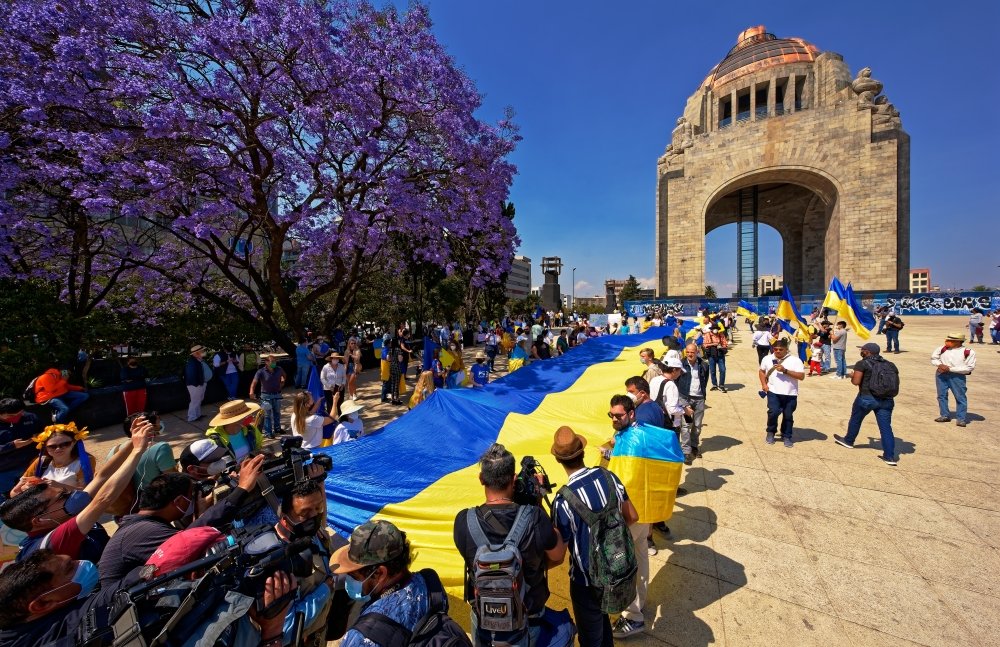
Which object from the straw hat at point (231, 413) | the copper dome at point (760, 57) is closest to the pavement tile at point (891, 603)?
the straw hat at point (231, 413)

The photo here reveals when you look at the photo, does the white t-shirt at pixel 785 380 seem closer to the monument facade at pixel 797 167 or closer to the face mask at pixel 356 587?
the face mask at pixel 356 587

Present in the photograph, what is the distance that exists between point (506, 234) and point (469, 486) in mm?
9928

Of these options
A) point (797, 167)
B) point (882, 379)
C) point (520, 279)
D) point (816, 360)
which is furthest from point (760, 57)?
point (520, 279)

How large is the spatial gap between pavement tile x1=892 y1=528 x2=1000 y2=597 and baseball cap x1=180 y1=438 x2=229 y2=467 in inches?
237

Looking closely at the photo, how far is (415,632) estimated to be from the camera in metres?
1.51

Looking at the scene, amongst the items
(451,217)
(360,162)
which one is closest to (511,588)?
(451,217)

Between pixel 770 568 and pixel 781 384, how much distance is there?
137 inches

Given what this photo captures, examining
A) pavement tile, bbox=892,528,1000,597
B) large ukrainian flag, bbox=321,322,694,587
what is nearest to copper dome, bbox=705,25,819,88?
large ukrainian flag, bbox=321,322,694,587

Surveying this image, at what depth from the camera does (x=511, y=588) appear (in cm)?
162

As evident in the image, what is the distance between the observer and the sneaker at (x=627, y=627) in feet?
8.87

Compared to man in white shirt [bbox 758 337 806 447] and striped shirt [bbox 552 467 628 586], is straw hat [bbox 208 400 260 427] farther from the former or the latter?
man in white shirt [bbox 758 337 806 447]

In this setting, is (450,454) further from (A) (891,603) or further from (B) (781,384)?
(B) (781,384)

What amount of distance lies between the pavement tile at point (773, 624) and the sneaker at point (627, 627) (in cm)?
59

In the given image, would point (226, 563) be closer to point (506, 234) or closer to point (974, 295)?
point (506, 234)
